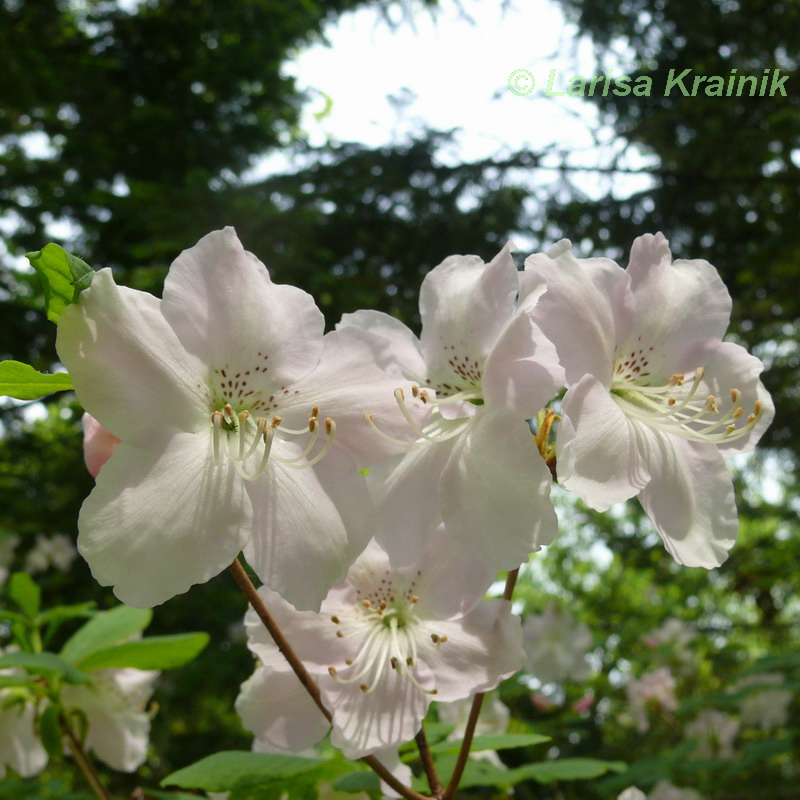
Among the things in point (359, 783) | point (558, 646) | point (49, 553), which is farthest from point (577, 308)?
point (49, 553)

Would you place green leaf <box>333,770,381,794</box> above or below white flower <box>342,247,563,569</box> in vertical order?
below

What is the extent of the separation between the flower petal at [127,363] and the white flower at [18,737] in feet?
3.70

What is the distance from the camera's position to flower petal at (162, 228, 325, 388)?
2.95ft

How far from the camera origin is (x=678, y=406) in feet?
3.49


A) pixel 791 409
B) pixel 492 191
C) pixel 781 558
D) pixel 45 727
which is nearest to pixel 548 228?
pixel 492 191

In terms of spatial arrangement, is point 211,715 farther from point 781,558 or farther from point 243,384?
point 243,384

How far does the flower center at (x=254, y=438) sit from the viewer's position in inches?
35.3

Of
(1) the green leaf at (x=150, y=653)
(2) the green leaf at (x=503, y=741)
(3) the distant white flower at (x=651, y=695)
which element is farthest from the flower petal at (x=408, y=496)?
(3) the distant white flower at (x=651, y=695)

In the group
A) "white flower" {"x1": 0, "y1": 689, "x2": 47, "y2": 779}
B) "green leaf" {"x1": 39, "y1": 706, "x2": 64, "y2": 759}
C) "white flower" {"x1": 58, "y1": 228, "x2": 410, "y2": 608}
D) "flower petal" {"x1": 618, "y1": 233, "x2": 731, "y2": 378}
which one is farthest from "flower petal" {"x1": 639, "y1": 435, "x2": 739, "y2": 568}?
"white flower" {"x1": 0, "y1": 689, "x2": 47, "y2": 779}

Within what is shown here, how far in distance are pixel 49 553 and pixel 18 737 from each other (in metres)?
4.26

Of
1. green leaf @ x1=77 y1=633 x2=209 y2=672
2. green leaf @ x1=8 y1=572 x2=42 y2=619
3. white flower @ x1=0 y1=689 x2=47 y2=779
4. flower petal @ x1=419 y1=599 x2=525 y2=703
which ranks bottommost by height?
white flower @ x1=0 y1=689 x2=47 y2=779

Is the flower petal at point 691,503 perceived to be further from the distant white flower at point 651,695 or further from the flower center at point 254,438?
the distant white flower at point 651,695

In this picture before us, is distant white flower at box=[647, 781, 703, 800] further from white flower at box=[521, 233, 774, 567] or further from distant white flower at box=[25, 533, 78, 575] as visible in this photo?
distant white flower at box=[25, 533, 78, 575]

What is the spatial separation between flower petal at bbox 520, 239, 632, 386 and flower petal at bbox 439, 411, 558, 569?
0.11 m
